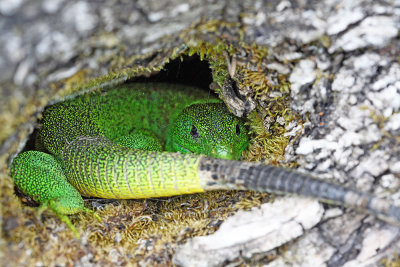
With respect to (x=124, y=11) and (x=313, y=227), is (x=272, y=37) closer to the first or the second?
(x=124, y=11)

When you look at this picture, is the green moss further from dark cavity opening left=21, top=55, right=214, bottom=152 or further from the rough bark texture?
dark cavity opening left=21, top=55, right=214, bottom=152

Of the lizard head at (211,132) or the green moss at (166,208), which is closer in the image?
the green moss at (166,208)

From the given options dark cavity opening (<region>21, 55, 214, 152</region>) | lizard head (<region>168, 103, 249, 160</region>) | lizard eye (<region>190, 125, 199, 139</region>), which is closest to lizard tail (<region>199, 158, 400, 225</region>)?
lizard head (<region>168, 103, 249, 160</region>)

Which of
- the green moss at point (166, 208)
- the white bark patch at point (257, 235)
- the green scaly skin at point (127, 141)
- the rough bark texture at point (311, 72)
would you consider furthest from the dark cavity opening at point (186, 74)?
the white bark patch at point (257, 235)

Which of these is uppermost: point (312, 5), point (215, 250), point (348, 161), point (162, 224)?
point (312, 5)

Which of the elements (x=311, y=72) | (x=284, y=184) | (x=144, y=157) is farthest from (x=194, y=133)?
(x=284, y=184)

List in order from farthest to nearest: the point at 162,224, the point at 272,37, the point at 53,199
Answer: the point at 162,224, the point at 53,199, the point at 272,37

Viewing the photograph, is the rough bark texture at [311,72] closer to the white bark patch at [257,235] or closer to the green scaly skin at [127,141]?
the white bark patch at [257,235]

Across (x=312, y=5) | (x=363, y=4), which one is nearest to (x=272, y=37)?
(x=312, y=5)
